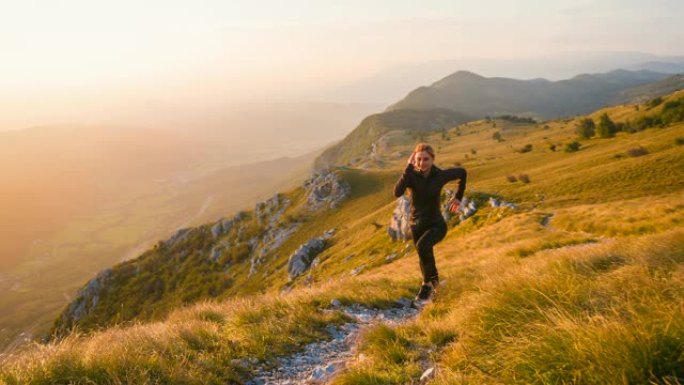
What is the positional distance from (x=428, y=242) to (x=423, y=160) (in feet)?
6.37

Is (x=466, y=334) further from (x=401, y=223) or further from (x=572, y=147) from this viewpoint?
(x=572, y=147)

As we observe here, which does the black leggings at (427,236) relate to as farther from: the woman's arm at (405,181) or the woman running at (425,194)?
the woman's arm at (405,181)

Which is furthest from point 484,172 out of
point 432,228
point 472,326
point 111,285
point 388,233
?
point 111,285

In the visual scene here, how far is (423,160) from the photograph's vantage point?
10070 millimetres

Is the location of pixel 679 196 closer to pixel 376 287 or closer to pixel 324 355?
pixel 376 287

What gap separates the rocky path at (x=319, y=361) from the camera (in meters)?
6.36

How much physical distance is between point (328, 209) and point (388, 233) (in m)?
35.9

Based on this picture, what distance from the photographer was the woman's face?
1004 cm

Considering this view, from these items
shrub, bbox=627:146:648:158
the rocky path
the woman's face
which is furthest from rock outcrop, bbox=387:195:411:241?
the rocky path

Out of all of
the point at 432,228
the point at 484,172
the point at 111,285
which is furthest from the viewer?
the point at 111,285

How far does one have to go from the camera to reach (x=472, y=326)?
6.07m

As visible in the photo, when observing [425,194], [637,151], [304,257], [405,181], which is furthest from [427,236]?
[304,257]

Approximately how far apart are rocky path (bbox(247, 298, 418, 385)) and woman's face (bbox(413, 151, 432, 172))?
345cm

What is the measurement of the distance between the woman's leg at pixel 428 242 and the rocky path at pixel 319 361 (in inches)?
54.5
